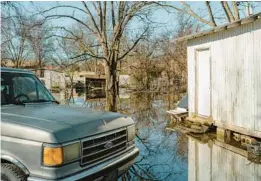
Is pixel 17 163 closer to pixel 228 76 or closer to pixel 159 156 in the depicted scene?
pixel 159 156

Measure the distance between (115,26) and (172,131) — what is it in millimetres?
15300

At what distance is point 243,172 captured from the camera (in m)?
6.34

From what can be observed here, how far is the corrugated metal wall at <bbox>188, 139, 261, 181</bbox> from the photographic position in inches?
238

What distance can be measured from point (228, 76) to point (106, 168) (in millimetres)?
7413

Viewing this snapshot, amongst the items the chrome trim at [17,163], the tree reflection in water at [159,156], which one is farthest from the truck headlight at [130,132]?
the chrome trim at [17,163]

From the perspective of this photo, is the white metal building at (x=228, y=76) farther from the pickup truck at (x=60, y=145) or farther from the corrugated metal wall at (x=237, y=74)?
the pickup truck at (x=60, y=145)

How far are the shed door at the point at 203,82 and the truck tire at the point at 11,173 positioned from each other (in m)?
9.25

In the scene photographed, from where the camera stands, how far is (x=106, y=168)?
158 inches

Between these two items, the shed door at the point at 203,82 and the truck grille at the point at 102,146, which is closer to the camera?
the truck grille at the point at 102,146

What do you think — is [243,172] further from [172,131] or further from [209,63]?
[209,63]

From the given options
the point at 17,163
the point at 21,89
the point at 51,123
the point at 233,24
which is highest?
the point at 233,24

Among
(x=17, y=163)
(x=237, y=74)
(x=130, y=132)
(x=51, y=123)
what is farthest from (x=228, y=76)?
(x=17, y=163)

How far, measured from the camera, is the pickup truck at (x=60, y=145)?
3.47 metres

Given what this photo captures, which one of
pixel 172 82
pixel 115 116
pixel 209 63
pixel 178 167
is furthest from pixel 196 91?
pixel 172 82
